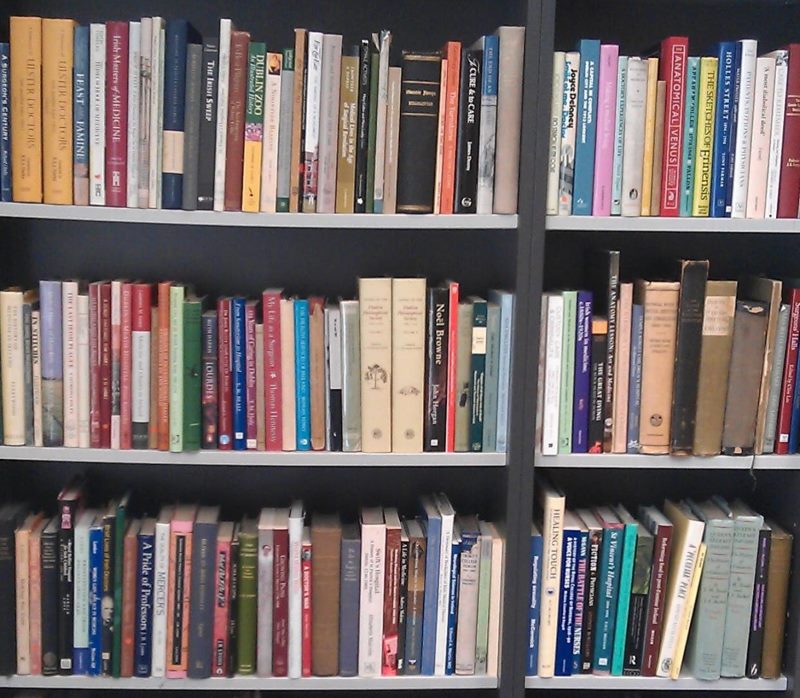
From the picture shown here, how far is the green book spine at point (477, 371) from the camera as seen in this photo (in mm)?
1492

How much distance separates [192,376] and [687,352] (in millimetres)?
829

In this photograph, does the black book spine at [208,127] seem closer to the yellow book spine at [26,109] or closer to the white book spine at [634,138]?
the yellow book spine at [26,109]

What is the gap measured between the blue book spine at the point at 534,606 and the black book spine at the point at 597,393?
191mm

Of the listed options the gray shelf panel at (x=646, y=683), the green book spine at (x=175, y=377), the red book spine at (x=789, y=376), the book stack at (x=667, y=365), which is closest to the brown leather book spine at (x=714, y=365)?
the book stack at (x=667, y=365)

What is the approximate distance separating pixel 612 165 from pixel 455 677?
3.02 ft

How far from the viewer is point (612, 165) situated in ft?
4.79

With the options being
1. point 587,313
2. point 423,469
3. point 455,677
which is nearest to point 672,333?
point 587,313

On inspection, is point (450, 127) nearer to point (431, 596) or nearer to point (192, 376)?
point (192, 376)

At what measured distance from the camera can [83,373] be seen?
149 cm

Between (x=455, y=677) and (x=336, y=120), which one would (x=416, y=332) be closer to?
(x=336, y=120)

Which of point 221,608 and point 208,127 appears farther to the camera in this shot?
point 221,608

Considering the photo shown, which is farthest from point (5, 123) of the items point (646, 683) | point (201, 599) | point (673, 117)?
point (646, 683)

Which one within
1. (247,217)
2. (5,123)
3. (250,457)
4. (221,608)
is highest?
(5,123)

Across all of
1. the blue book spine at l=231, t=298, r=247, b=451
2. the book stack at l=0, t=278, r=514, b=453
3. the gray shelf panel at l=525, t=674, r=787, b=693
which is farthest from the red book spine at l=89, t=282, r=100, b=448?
the gray shelf panel at l=525, t=674, r=787, b=693
